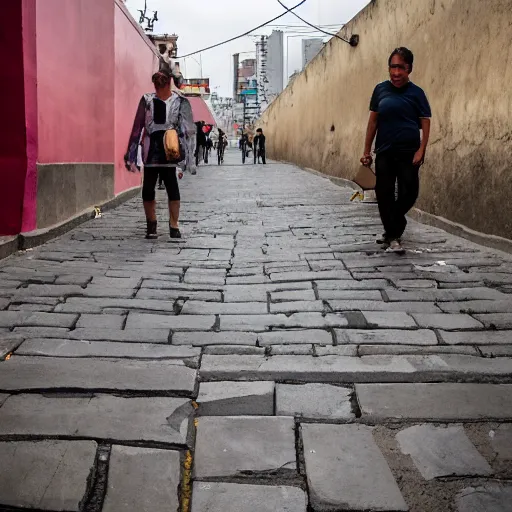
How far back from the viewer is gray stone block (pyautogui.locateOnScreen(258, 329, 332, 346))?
3104 mm

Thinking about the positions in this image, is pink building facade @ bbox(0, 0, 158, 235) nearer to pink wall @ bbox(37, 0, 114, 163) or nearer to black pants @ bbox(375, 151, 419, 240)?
Answer: pink wall @ bbox(37, 0, 114, 163)

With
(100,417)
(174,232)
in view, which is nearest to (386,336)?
(100,417)

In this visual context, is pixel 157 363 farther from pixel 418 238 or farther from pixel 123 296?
pixel 418 238

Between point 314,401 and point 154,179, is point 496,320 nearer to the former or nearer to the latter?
point 314,401

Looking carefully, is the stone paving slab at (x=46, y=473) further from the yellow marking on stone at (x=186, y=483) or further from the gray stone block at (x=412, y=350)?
the gray stone block at (x=412, y=350)

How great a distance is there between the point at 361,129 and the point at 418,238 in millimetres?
5744

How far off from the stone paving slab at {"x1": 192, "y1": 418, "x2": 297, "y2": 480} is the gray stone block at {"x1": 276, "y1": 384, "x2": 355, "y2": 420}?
99 mm

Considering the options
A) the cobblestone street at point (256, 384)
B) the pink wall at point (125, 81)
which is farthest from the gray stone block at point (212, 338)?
the pink wall at point (125, 81)

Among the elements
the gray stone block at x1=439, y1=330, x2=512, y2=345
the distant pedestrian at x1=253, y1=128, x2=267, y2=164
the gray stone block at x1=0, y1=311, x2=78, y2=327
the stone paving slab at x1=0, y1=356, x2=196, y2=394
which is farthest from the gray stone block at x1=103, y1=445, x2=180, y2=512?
the distant pedestrian at x1=253, y1=128, x2=267, y2=164

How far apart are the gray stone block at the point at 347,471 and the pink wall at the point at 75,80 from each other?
477cm

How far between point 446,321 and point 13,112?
404 centimetres

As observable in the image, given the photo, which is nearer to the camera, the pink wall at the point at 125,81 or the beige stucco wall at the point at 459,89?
the beige stucco wall at the point at 459,89

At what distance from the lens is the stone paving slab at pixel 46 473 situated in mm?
1740

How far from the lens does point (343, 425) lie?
2.21 m
